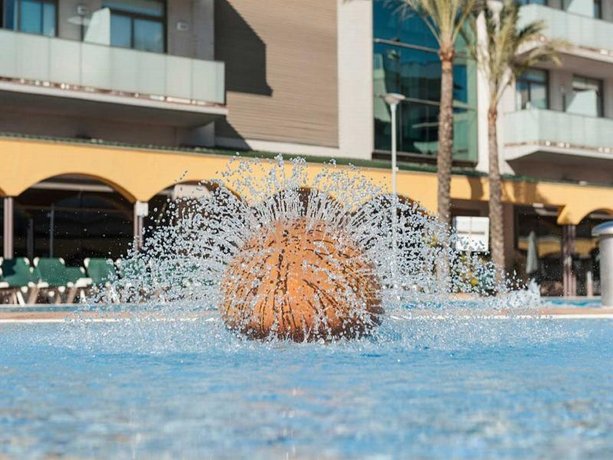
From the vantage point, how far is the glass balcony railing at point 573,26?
31109 millimetres

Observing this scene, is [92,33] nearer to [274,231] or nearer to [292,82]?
[292,82]

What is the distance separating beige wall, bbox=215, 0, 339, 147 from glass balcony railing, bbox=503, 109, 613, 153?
660 cm

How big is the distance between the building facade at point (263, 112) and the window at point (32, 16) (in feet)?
0.11

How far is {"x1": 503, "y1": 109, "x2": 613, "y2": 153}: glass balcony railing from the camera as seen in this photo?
30547mm

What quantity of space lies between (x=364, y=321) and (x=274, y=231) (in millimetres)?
1173

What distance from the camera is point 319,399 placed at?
18.3ft

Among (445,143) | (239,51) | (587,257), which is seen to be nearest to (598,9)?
(587,257)

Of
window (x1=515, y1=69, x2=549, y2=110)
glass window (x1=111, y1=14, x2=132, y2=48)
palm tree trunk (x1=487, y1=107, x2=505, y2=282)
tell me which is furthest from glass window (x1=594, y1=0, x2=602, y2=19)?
glass window (x1=111, y1=14, x2=132, y2=48)

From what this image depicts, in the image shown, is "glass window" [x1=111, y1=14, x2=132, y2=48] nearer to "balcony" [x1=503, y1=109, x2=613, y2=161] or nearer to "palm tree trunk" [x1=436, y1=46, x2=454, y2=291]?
"palm tree trunk" [x1=436, y1=46, x2=454, y2=291]

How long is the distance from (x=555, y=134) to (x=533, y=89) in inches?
113

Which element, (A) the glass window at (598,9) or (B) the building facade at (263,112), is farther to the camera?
(A) the glass window at (598,9)

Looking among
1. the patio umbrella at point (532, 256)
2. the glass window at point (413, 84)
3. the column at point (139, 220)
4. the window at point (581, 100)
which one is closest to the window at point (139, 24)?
the column at point (139, 220)

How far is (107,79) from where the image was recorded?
22.8 metres

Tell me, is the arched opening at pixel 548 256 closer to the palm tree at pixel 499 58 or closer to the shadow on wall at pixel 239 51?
the palm tree at pixel 499 58
